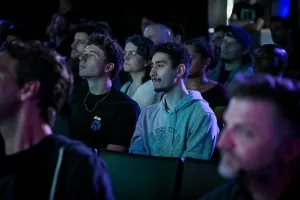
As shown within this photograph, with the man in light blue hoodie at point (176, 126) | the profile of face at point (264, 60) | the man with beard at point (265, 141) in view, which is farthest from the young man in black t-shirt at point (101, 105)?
the man with beard at point (265, 141)

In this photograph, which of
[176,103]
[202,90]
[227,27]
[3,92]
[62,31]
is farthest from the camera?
[62,31]

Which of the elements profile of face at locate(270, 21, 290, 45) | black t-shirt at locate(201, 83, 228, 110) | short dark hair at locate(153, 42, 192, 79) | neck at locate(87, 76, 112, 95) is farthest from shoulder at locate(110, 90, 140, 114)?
profile of face at locate(270, 21, 290, 45)

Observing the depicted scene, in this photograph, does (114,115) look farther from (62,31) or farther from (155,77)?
(62,31)

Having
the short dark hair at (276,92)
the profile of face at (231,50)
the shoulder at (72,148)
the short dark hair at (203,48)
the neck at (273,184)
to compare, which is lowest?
the profile of face at (231,50)

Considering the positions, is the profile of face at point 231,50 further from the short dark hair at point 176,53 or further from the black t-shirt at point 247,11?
the black t-shirt at point 247,11

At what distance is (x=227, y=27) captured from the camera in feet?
17.2

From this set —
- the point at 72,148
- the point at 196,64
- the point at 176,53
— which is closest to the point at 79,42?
the point at 196,64

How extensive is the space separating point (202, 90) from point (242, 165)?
106 inches

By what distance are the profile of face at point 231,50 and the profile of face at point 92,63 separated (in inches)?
64.0

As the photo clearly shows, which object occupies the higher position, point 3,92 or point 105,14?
point 3,92

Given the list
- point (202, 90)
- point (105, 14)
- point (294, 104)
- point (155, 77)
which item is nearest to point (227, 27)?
point (202, 90)

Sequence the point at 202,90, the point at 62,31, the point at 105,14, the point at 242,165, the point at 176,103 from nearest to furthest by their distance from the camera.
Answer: the point at 242,165 < the point at 176,103 < the point at 202,90 < the point at 62,31 < the point at 105,14

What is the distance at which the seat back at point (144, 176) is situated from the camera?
247cm

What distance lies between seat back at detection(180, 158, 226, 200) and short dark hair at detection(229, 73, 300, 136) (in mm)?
816
